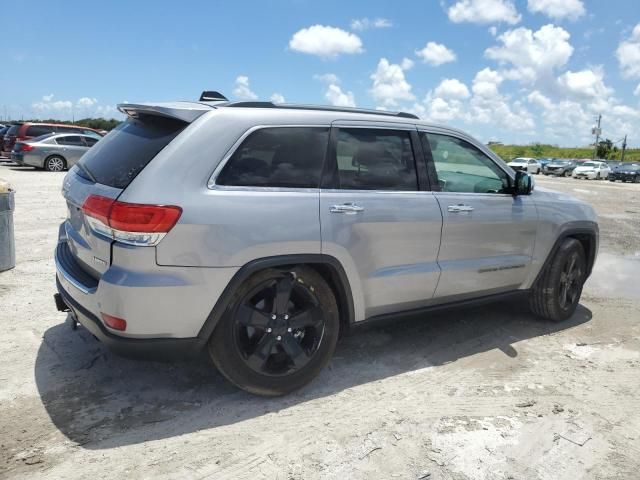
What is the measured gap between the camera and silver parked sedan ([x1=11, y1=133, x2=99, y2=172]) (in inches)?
754

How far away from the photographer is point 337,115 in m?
3.58

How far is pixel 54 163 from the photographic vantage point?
774 inches

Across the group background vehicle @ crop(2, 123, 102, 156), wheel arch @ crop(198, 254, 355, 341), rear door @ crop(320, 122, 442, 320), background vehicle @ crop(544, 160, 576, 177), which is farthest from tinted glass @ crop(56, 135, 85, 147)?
background vehicle @ crop(544, 160, 576, 177)

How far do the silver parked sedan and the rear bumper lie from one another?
18365mm

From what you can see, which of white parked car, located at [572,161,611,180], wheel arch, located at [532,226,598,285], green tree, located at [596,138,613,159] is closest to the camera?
wheel arch, located at [532,226,598,285]

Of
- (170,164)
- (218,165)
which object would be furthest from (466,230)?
(170,164)

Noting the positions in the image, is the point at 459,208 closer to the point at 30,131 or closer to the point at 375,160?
the point at 375,160

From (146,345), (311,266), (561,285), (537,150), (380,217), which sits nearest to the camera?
(146,345)

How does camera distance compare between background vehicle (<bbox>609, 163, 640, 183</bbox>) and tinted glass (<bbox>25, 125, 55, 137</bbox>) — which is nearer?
tinted glass (<bbox>25, 125, 55, 137</bbox>)

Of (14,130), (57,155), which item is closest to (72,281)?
(57,155)

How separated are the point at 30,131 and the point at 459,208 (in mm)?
20687

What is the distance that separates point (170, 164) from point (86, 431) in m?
1.53

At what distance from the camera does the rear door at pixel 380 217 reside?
340 cm

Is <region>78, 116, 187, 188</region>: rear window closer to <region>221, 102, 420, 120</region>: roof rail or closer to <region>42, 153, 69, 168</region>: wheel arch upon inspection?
<region>221, 102, 420, 120</region>: roof rail
